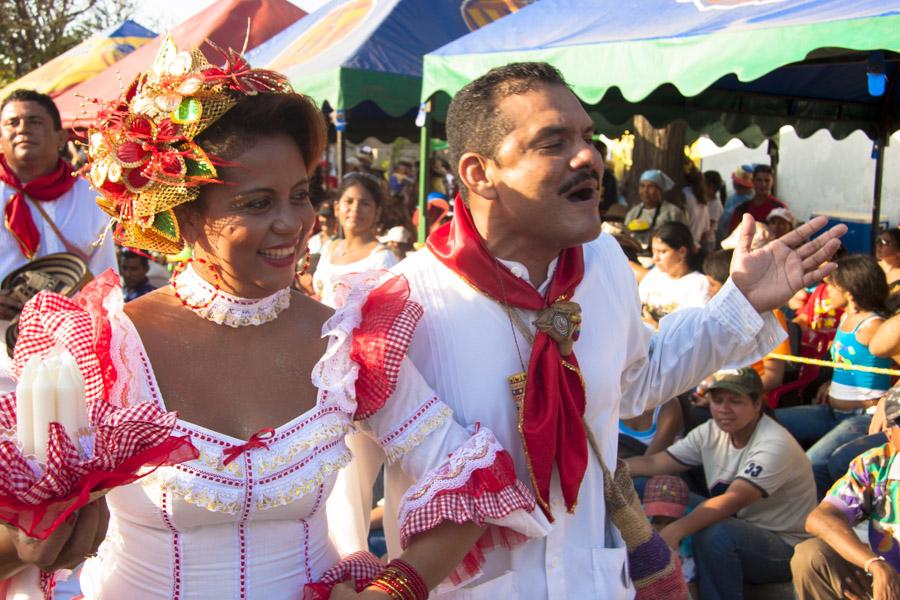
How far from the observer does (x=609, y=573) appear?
2246mm

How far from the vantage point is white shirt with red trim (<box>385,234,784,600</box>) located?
7.16 feet

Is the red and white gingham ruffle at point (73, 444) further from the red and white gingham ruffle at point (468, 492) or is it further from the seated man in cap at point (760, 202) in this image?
the seated man in cap at point (760, 202)

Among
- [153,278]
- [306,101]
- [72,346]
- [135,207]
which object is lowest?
[153,278]

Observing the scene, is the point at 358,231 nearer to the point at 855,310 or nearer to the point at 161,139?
the point at 855,310

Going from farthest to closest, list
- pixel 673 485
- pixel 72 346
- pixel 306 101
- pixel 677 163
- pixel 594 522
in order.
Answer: pixel 677 163
pixel 673 485
pixel 594 522
pixel 306 101
pixel 72 346

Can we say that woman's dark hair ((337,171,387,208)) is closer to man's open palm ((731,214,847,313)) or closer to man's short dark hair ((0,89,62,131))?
man's short dark hair ((0,89,62,131))

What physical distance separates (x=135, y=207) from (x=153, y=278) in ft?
23.5

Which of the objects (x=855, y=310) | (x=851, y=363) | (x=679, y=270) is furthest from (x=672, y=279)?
(x=851, y=363)

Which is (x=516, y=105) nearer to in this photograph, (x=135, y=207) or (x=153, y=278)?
(x=135, y=207)

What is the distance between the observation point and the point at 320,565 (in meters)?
2.05

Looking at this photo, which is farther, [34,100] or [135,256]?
[135,256]

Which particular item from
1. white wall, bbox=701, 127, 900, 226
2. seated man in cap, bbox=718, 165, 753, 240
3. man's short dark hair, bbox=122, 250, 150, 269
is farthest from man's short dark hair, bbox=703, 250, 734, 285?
white wall, bbox=701, 127, 900, 226

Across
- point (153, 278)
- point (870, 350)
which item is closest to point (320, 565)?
point (870, 350)

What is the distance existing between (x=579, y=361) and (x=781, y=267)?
0.63 metres
